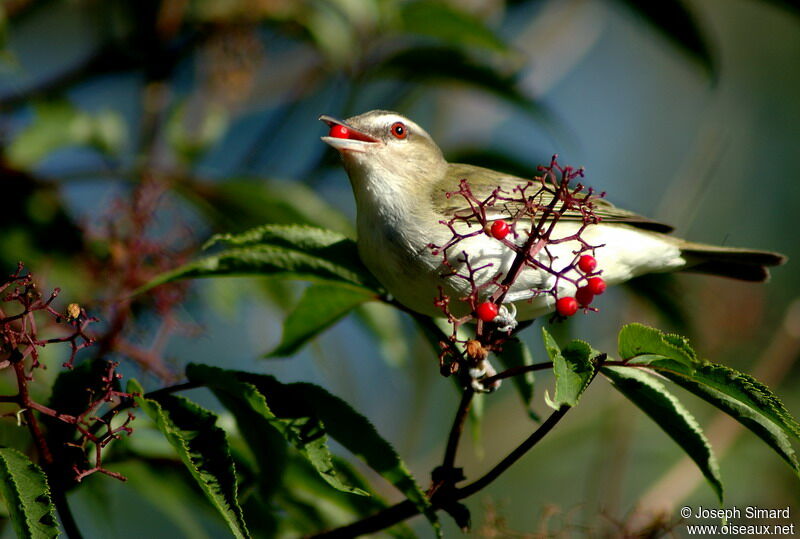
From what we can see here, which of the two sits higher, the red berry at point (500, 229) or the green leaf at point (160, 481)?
the red berry at point (500, 229)

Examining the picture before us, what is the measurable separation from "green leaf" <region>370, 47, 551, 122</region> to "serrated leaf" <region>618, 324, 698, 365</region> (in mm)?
1746

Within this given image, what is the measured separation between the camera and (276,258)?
2.11 m

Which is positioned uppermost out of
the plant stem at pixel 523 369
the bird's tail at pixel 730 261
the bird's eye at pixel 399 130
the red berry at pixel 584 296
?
the bird's tail at pixel 730 261

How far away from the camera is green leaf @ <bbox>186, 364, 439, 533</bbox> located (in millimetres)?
1767

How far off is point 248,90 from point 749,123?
287 inches

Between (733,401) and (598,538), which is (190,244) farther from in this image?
(733,401)

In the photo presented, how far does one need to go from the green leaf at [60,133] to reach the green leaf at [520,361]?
5.91 feet

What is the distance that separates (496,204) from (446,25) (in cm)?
79

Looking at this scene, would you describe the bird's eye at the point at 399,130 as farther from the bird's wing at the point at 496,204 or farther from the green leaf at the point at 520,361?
the green leaf at the point at 520,361

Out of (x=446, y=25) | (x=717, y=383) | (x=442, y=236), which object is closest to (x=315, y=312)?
(x=442, y=236)

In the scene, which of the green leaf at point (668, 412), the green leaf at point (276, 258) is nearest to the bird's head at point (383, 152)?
the green leaf at point (276, 258)

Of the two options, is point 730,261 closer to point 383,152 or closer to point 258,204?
point 383,152

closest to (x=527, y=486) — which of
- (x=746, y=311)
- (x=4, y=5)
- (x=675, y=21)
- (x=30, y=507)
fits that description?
(x=746, y=311)

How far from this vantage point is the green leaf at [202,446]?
1565 millimetres
